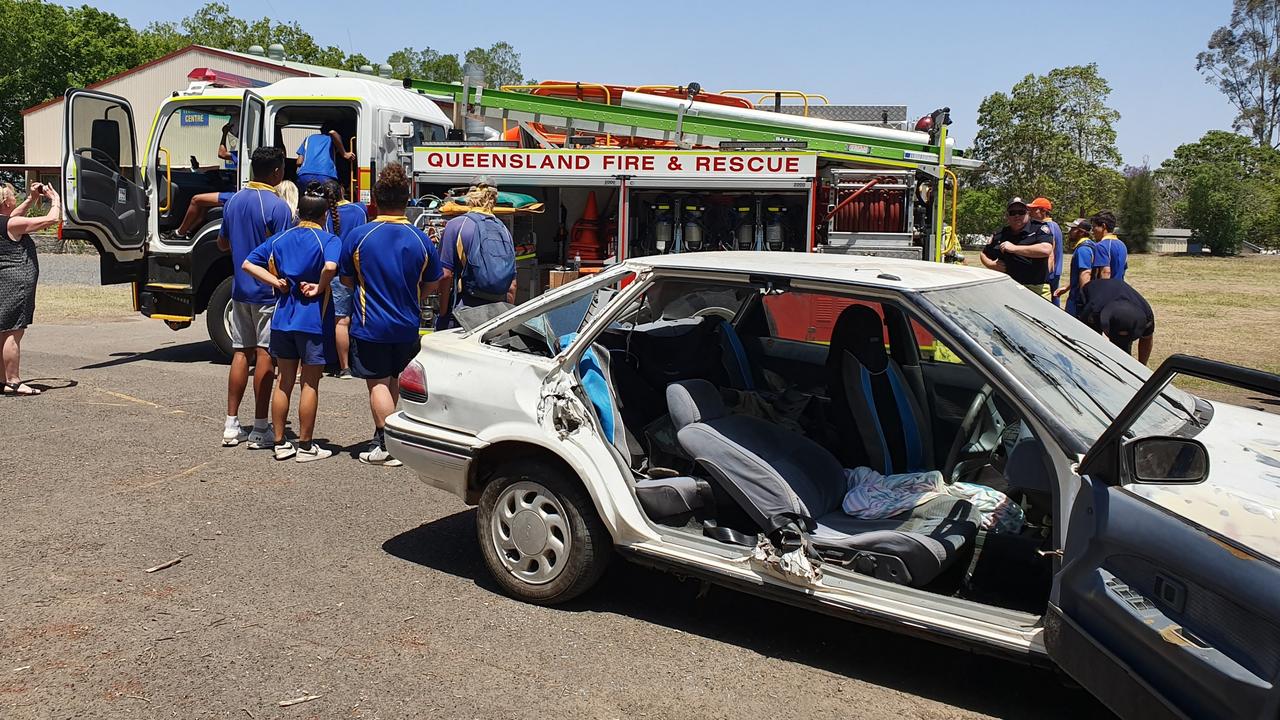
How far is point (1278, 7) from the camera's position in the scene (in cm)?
8825

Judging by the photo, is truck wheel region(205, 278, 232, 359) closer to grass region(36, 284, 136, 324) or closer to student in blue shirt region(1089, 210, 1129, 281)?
grass region(36, 284, 136, 324)

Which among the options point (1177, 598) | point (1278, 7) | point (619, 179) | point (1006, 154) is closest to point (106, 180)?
point (619, 179)

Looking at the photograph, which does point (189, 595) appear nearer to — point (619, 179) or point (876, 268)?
Result: point (876, 268)

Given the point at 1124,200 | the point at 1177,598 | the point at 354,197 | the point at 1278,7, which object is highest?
the point at 1278,7

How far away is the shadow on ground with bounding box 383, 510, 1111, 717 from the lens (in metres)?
3.74

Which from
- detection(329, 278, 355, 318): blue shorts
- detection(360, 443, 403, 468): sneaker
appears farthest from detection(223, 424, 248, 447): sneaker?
detection(329, 278, 355, 318): blue shorts

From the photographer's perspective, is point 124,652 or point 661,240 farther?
point 661,240

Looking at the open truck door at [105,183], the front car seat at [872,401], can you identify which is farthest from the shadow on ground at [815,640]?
the open truck door at [105,183]

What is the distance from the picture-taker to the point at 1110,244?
9273mm

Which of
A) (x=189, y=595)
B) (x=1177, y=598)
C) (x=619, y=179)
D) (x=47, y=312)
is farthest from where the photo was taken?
(x=47, y=312)

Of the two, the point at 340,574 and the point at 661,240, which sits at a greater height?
the point at 661,240

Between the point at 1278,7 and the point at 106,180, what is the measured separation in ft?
335

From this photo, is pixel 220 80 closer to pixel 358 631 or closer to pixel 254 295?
pixel 254 295

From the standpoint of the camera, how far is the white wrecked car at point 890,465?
261cm
